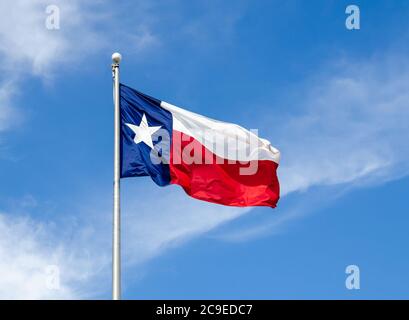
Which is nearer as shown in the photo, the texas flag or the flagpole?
the flagpole

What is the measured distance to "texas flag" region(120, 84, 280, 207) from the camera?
25.0 meters

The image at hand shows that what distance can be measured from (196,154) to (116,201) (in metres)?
3.94

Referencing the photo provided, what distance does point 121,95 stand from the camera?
2575 cm

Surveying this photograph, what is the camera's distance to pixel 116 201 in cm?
2309

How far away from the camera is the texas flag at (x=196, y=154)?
25.0 metres

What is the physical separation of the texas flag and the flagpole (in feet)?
2.43

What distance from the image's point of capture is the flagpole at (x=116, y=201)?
72.0ft

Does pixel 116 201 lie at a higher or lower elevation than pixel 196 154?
lower

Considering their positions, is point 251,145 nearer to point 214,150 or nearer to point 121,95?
point 214,150

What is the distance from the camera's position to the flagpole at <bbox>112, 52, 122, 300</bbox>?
2195 centimetres

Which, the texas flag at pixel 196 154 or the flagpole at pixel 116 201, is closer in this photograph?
the flagpole at pixel 116 201

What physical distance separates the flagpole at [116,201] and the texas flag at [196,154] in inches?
29.2
